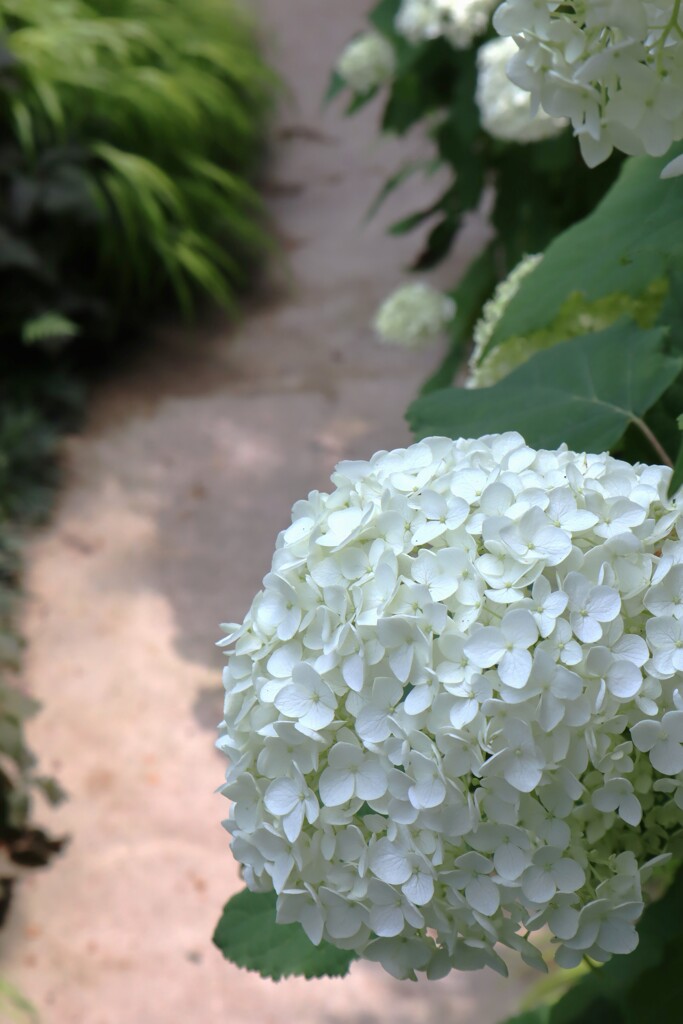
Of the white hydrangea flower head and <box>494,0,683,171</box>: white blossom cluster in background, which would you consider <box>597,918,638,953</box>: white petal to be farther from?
the white hydrangea flower head

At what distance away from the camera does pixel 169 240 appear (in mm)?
4445

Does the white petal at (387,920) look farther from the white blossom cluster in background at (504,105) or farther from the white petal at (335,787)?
the white blossom cluster in background at (504,105)

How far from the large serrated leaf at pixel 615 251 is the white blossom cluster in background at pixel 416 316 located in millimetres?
1579

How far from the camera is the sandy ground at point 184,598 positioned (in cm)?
212

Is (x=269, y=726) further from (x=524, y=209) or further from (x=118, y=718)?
(x=118, y=718)

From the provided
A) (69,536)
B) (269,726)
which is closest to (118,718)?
(69,536)

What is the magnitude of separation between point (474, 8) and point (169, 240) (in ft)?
9.49

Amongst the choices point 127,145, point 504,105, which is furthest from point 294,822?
point 127,145

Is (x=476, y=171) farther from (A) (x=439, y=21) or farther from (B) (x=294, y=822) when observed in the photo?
(B) (x=294, y=822)

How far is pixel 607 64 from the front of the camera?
22.9 inches

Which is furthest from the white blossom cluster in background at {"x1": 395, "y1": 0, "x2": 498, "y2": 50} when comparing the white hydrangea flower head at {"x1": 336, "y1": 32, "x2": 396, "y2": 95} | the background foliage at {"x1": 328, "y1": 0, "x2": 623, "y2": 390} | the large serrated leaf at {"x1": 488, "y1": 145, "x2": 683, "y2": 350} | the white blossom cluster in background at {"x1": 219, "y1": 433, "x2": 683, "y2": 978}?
the white blossom cluster in background at {"x1": 219, "y1": 433, "x2": 683, "y2": 978}

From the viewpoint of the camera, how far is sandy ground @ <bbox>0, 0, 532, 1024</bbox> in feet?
6.97

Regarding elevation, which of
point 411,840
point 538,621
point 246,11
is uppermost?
point 538,621

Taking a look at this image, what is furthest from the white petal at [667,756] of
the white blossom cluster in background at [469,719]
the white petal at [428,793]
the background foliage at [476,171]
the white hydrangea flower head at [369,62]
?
the white hydrangea flower head at [369,62]
